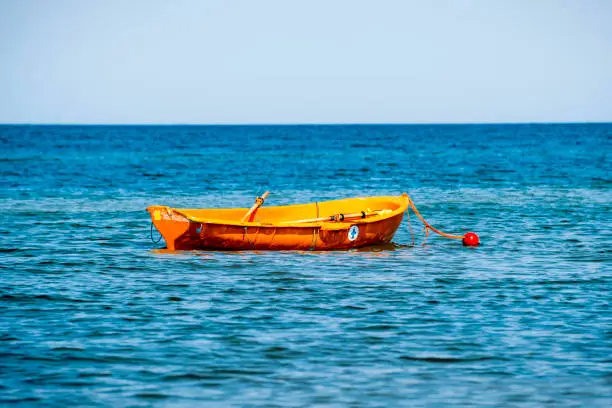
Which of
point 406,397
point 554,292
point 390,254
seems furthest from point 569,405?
point 390,254

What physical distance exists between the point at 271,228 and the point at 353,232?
7.11ft

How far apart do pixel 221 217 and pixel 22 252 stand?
4.92m

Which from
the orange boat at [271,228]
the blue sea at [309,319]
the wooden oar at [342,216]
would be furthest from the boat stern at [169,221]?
the wooden oar at [342,216]

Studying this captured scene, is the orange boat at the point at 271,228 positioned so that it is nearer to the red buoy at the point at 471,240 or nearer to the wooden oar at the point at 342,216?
the wooden oar at the point at 342,216

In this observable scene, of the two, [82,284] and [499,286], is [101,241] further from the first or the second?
[499,286]

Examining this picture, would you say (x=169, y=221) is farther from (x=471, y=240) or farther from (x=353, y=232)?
(x=471, y=240)

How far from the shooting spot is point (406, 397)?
977 cm

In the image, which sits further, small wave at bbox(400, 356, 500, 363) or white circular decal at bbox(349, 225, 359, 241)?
white circular decal at bbox(349, 225, 359, 241)

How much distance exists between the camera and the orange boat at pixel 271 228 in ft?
64.4

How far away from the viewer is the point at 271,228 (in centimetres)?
2003

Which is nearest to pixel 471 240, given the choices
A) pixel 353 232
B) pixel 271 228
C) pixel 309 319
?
pixel 353 232

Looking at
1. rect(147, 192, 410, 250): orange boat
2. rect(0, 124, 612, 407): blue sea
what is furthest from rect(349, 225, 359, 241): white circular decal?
rect(0, 124, 612, 407): blue sea

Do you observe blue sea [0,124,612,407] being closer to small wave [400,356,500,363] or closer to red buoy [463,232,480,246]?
small wave [400,356,500,363]

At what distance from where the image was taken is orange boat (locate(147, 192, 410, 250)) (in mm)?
19641
